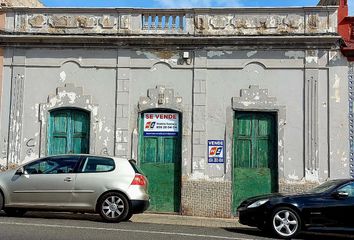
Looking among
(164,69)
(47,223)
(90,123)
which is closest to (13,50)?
(90,123)

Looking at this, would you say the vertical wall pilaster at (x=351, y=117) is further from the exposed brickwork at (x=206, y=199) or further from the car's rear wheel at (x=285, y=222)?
the car's rear wheel at (x=285, y=222)

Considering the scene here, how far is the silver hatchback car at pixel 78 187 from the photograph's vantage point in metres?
12.3

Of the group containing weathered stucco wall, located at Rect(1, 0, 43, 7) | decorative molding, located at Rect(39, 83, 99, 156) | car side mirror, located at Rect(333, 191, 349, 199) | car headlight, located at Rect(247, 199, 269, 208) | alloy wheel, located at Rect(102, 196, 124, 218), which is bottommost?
alloy wheel, located at Rect(102, 196, 124, 218)

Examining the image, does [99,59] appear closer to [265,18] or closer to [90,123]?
[90,123]

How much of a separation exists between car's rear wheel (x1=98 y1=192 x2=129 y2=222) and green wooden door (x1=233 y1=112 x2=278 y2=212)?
15.7 ft

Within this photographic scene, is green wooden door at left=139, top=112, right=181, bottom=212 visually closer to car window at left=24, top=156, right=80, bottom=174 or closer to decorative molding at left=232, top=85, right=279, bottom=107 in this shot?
decorative molding at left=232, top=85, right=279, bottom=107

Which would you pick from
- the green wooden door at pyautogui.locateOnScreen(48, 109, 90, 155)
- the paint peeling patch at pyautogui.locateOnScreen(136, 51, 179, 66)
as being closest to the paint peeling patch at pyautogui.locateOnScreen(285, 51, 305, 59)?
the paint peeling patch at pyautogui.locateOnScreen(136, 51, 179, 66)

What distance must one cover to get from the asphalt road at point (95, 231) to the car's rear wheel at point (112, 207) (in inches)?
8.4

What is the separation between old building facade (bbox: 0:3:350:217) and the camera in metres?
16.1

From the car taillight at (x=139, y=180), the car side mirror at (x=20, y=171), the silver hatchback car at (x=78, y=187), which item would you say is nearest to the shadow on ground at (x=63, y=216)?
the silver hatchback car at (x=78, y=187)

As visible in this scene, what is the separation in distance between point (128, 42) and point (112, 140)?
9.91 feet

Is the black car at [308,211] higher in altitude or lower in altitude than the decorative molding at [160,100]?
lower

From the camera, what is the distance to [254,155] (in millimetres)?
16266

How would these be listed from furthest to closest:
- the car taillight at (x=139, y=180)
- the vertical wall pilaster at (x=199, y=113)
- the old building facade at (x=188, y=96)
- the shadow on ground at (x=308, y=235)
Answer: the vertical wall pilaster at (x=199, y=113) < the old building facade at (x=188, y=96) < the car taillight at (x=139, y=180) < the shadow on ground at (x=308, y=235)
